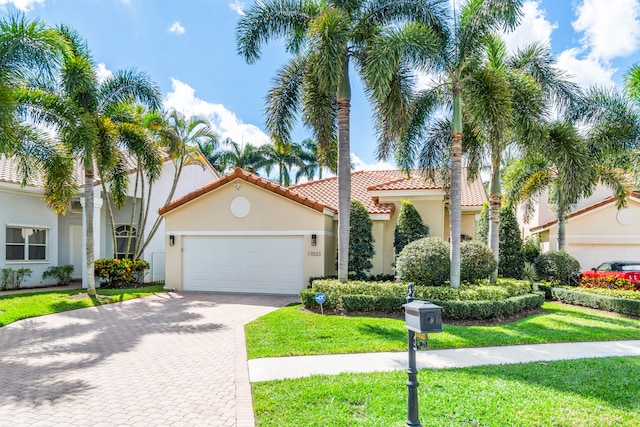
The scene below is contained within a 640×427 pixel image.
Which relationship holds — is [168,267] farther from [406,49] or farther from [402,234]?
[406,49]

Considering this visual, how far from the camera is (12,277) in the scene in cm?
1617

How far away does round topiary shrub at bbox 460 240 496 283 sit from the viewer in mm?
12516

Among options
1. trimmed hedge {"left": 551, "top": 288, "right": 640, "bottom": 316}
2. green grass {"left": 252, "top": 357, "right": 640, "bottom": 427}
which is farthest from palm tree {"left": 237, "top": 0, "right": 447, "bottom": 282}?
trimmed hedge {"left": 551, "top": 288, "right": 640, "bottom": 316}

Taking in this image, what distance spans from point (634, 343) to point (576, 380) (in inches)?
151

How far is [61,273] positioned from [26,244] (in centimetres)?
193

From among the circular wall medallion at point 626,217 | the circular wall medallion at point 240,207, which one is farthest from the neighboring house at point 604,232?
the circular wall medallion at point 240,207

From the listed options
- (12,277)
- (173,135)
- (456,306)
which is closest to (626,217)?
(456,306)

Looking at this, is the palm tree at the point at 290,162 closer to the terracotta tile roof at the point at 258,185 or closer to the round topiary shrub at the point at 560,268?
the terracotta tile roof at the point at 258,185

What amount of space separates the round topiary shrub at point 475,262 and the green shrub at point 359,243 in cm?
382

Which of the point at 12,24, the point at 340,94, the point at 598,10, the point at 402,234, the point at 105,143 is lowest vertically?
the point at 402,234

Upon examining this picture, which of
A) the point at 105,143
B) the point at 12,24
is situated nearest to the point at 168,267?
the point at 105,143

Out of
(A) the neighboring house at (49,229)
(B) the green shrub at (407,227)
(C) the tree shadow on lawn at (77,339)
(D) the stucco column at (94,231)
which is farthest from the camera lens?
(D) the stucco column at (94,231)

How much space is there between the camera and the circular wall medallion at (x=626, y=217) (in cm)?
2242

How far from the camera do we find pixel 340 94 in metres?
12.4
